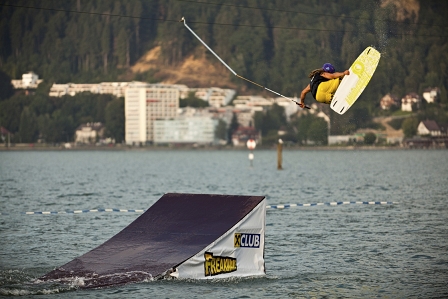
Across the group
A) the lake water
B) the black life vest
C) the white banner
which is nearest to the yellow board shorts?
the black life vest

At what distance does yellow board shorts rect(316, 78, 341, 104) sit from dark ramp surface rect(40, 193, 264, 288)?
3645 mm

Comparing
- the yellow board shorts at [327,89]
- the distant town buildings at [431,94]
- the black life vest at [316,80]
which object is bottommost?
the yellow board shorts at [327,89]

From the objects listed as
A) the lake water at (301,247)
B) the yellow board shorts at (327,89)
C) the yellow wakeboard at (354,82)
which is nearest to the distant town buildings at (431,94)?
the lake water at (301,247)

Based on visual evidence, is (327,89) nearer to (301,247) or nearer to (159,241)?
(159,241)

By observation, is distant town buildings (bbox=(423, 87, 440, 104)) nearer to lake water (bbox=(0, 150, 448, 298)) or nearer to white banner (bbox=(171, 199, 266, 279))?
lake water (bbox=(0, 150, 448, 298))

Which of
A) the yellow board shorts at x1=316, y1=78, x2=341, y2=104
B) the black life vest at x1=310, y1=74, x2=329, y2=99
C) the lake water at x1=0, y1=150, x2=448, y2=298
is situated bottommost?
the lake water at x1=0, y1=150, x2=448, y2=298

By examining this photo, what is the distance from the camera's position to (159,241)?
73.6 ft

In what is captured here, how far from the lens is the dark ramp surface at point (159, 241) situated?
2134cm

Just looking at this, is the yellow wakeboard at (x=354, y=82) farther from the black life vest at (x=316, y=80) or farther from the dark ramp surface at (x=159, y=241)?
the dark ramp surface at (x=159, y=241)

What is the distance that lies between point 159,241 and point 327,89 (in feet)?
18.8

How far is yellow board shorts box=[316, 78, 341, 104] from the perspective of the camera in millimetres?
23891

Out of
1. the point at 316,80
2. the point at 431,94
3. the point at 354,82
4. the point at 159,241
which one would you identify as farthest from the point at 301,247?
the point at 431,94

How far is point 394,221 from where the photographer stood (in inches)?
1505

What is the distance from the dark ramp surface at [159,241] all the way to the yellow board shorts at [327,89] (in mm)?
3645
